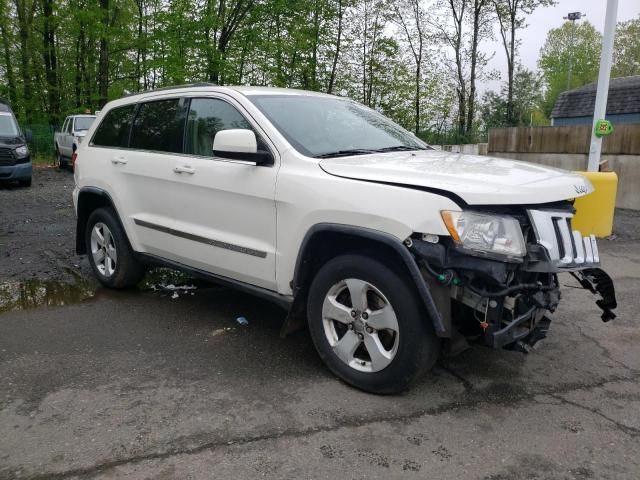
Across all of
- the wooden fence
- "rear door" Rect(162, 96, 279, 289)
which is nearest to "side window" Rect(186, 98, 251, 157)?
"rear door" Rect(162, 96, 279, 289)

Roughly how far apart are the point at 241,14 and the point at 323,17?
479cm

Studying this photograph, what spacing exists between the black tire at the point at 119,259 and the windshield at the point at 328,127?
6.62 feet

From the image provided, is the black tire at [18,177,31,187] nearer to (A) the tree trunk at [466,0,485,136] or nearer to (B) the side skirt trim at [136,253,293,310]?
(B) the side skirt trim at [136,253,293,310]

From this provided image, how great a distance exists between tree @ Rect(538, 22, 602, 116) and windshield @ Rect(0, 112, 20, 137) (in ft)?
187

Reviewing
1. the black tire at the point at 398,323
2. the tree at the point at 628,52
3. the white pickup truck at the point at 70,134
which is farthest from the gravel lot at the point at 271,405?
the tree at the point at 628,52

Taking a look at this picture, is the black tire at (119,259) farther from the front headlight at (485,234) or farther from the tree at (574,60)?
the tree at (574,60)

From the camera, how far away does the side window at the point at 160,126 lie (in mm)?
4672

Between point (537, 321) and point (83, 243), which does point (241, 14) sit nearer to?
point (83, 243)

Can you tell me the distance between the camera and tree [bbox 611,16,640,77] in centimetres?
5512

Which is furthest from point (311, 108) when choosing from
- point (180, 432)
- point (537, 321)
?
point (180, 432)

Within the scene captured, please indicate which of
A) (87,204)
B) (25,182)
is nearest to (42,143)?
(25,182)

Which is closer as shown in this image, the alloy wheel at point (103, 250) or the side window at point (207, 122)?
the side window at point (207, 122)

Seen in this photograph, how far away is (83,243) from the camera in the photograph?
5898 millimetres

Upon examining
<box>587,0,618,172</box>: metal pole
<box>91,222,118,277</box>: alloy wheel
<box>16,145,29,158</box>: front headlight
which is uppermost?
<box>587,0,618,172</box>: metal pole
